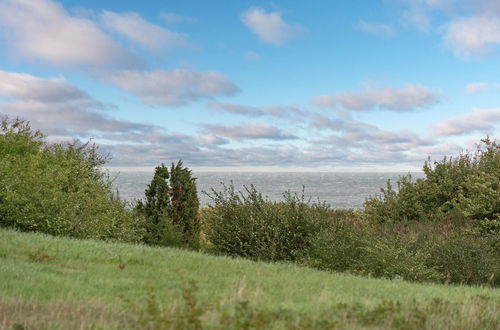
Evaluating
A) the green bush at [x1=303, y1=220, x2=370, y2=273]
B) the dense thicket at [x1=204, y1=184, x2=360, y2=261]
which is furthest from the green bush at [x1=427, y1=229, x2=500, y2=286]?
the dense thicket at [x1=204, y1=184, x2=360, y2=261]

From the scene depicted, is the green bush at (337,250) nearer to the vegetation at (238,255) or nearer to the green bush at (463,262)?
the vegetation at (238,255)

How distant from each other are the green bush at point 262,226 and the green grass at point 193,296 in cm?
633

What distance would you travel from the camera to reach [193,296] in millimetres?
6840

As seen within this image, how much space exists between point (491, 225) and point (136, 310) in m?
19.3

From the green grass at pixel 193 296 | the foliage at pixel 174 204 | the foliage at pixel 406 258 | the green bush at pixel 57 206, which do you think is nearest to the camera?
the green grass at pixel 193 296

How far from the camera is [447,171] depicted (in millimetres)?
29172

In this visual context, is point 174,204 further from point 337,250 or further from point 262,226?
point 337,250

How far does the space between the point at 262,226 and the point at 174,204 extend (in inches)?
244

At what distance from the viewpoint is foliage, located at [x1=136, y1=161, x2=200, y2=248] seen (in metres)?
24.4

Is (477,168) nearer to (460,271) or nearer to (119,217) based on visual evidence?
(460,271)

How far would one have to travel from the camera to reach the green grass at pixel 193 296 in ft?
23.1

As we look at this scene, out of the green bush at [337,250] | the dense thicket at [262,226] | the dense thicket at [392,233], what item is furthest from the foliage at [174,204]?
the green bush at [337,250]

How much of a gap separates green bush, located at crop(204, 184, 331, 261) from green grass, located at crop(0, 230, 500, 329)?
20.8 feet

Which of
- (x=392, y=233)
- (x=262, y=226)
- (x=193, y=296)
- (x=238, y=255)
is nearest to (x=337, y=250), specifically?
Answer: (x=262, y=226)
